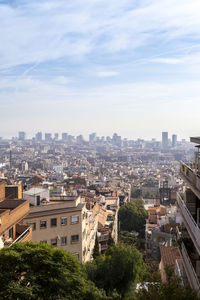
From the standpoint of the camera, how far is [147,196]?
4739 inches


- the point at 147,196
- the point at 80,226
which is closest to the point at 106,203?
the point at 80,226

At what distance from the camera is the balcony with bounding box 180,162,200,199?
353 inches

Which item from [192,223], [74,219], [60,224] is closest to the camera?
[192,223]

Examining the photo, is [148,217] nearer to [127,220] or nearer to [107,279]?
[127,220]

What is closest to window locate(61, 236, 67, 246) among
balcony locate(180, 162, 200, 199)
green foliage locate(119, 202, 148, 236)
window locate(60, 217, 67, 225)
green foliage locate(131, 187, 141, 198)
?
window locate(60, 217, 67, 225)

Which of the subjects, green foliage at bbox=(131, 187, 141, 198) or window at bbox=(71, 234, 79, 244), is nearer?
window at bbox=(71, 234, 79, 244)

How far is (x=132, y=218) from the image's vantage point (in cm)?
6078

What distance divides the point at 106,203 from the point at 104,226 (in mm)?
19227

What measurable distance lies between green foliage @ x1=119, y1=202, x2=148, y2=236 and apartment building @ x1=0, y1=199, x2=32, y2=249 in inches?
1778

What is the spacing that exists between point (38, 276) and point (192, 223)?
4.72 m

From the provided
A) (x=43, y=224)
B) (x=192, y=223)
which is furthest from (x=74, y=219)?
(x=192, y=223)

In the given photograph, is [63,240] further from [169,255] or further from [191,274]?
[191,274]

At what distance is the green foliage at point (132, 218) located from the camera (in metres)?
60.2

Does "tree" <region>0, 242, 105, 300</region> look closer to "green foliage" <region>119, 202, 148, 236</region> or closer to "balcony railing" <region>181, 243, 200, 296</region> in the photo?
"balcony railing" <region>181, 243, 200, 296</region>
